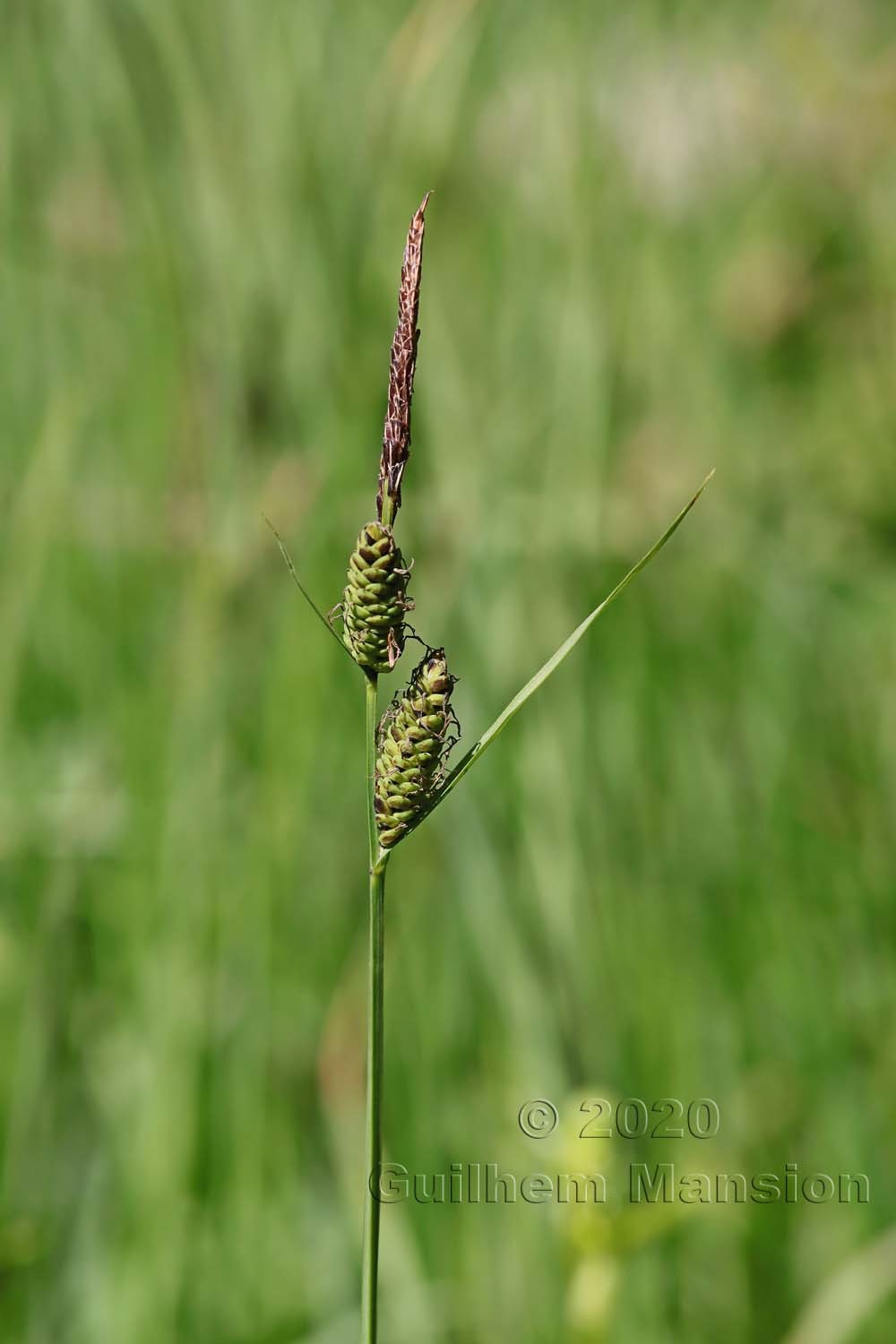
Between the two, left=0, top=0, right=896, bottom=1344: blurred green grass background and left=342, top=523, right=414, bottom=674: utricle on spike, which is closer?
left=342, top=523, right=414, bottom=674: utricle on spike

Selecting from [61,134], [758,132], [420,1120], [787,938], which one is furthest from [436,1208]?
[758,132]

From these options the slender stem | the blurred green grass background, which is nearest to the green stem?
the slender stem

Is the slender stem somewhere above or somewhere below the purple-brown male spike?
below

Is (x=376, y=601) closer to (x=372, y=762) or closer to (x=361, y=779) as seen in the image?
(x=372, y=762)

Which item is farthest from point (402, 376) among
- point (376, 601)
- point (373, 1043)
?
point (373, 1043)

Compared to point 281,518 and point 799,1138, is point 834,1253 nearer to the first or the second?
point 799,1138

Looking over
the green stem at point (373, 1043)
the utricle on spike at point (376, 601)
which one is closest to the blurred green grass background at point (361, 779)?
the green stem at point (373, 1043)

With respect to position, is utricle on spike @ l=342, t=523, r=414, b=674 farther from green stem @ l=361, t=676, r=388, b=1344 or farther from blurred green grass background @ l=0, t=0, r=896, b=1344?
blurred green grass background @ l=0, t=0, r=896, b=1344
